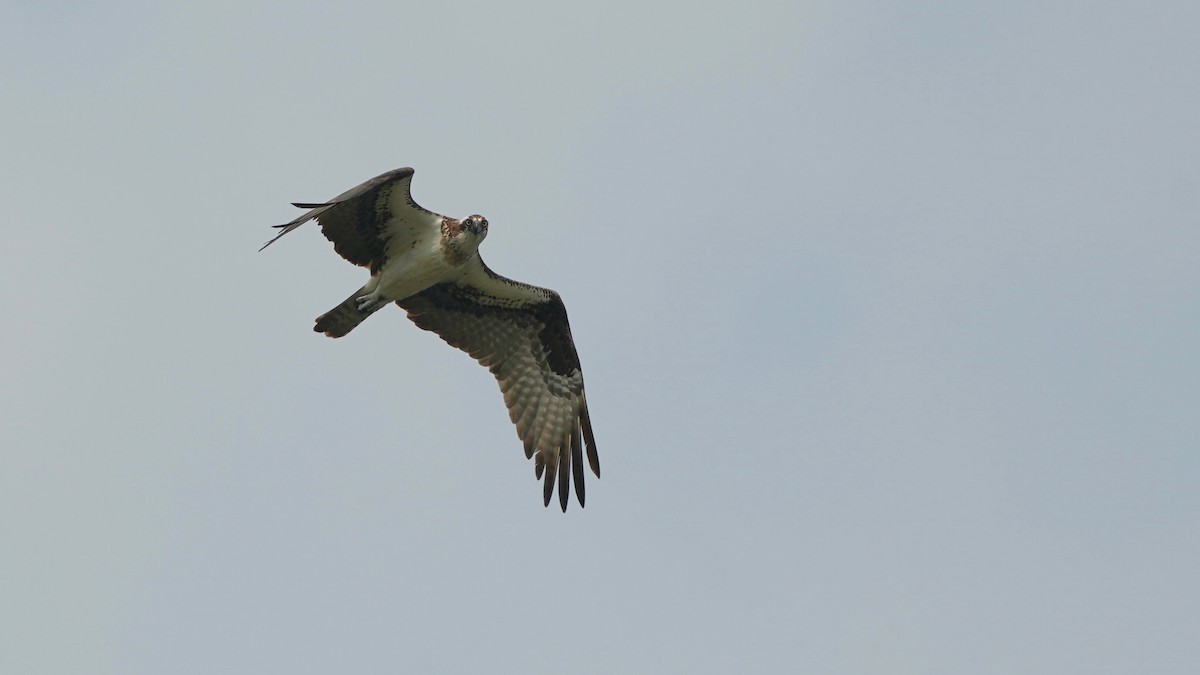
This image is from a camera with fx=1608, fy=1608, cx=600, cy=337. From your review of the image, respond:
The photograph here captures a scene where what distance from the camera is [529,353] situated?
18531 mm

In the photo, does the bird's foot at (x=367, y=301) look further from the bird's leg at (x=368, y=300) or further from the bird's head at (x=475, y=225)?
the bird's head at (x=475, y=225)

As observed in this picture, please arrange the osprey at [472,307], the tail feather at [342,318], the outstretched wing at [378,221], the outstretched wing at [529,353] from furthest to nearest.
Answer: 1. the outstretched wing at [529,353]
2. the tail feather at [342,318]
3. the osprey at [472,307]
4. the outstretched wing at [378,221]

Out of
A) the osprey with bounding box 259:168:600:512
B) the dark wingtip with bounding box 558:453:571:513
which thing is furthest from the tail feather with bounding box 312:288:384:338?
the dark wingtip with bounding box 558:453:571:513

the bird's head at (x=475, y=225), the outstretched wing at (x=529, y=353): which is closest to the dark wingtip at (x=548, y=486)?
the outstretched wing at (x=529, y=353)

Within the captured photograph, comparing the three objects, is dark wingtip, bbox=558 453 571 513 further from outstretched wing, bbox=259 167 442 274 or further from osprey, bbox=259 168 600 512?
outstretched wing, bbox=259 167 442 274

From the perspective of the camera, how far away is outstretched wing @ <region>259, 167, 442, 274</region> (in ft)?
53.2

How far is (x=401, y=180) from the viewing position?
16.1m

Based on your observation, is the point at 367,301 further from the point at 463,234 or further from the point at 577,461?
the point at 577,461

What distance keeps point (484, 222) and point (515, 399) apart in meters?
2.72

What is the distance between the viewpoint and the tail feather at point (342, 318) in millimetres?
16906

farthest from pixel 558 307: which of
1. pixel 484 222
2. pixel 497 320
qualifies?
pixel 484 222

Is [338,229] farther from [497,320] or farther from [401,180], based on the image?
[497,320]

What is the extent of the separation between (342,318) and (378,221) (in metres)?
1.14

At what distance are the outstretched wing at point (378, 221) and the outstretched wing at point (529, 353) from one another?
1070 millimetres
